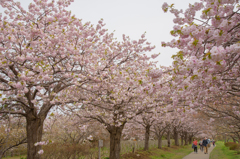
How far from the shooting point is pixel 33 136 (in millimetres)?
6605

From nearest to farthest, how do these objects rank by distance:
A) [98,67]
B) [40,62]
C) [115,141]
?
[40,62], [98,67], [115,141]

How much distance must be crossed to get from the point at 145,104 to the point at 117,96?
1982mm

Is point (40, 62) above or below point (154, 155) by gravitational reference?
above

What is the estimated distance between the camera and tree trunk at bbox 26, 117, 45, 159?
6466 mm

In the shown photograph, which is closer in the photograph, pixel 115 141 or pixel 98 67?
pixel 98 67

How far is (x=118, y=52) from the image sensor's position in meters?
10.6

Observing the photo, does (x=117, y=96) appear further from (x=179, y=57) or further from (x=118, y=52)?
(x=179, y=57)

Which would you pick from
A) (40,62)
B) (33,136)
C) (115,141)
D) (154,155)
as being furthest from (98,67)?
(154,155)

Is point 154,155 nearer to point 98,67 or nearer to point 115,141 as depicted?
point 115,141

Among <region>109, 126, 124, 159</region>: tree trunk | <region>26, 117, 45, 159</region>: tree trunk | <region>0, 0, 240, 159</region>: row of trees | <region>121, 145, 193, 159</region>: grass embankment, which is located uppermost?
<region>0, 0, 240, 159</region>: row of trees

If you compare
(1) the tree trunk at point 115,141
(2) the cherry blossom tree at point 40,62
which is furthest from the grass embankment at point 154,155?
(2) the cherry blossom tree at point 40,62

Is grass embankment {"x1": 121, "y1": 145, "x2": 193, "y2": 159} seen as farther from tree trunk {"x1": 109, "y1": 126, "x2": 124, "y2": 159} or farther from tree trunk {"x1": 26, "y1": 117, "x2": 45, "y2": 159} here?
tree trunk {"x1": 26, "y1": 117, "x2": 45, "y2": 159}

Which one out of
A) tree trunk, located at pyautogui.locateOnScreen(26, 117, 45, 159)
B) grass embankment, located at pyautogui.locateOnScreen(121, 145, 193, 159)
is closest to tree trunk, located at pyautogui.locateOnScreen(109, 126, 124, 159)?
grass embankment, located at pyautogui.locateOnScreen(121, 145, 193, 159)

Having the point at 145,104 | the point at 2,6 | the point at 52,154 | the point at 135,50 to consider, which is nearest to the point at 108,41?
the point at 135,50
